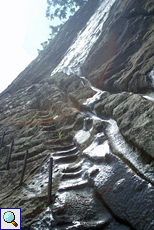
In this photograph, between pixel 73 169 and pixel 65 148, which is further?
pixel 65 148

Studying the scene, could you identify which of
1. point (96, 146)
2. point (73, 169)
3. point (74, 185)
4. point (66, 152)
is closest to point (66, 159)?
point (66, 152)

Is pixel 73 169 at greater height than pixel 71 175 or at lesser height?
greater

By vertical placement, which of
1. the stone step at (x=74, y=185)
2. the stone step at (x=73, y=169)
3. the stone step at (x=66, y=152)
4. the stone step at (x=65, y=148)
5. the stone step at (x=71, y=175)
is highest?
the stone step at (x=65, y=148)

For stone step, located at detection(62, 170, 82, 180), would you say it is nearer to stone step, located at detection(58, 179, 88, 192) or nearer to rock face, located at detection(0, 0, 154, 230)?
rock face, located at detection(0, 0, 154, 230)

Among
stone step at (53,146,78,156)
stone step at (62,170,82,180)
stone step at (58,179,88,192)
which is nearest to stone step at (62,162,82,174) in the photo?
stone step at (62,170,82,180)

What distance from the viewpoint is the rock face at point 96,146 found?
22.7 ft

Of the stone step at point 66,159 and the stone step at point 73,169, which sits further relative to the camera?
the stone step at point 66,159

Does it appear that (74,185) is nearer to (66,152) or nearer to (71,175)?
(71,175)

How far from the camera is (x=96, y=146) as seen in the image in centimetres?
1062

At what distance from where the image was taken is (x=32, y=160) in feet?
41.8

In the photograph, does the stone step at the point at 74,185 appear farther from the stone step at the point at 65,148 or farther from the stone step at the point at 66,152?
the stone step at the point at 65,148

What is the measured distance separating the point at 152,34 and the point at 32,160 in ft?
54.4

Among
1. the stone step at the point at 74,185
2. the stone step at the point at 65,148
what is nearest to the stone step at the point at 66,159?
the stone step at the point at 65,148

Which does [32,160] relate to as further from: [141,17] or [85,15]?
[85,15]
